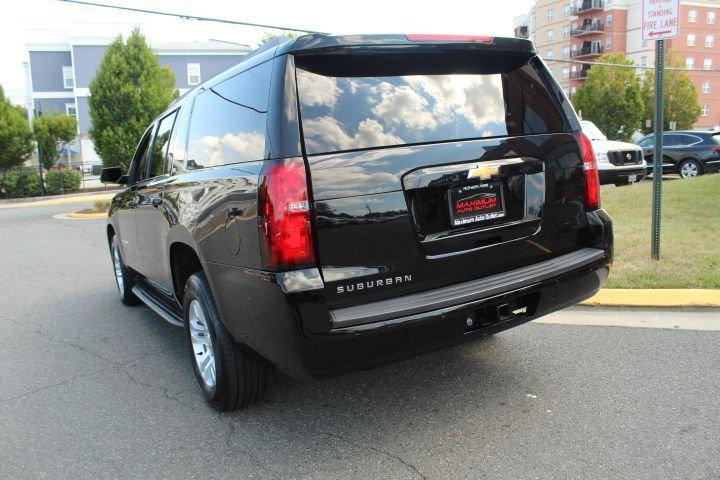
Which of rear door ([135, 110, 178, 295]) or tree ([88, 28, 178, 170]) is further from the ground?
tree ([88, 28, 178, 170])

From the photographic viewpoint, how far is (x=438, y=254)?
2.81 meters

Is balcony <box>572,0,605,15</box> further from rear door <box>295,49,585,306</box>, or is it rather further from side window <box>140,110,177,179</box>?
rear door <box>295,49,585,306</box>

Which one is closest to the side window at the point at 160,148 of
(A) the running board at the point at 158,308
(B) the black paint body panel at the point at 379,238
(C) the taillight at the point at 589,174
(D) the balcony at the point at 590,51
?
(A) the running board at the point at 158,308

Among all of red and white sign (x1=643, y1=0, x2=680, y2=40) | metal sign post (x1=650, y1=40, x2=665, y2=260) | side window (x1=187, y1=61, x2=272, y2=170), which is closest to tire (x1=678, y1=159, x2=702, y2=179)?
metal sign post (x1=650, y1=40, x2=665, y2=260)

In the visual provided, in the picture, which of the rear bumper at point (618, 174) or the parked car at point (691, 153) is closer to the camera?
the rear bumper at point (618, 174)

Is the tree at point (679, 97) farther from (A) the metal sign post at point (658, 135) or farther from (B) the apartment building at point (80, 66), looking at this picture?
(A) the metal sign post at point (658, 135)

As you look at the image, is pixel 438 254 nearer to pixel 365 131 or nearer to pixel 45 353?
pixel 365 131

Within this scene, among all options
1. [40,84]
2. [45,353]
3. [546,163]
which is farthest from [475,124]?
[40,84]

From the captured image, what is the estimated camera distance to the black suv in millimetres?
2578

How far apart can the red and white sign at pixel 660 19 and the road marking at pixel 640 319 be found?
8.53 ft

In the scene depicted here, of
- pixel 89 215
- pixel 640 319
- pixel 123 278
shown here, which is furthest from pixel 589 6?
pixel 123 278

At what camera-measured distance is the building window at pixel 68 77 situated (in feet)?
144

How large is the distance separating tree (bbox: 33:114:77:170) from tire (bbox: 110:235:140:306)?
22.8m

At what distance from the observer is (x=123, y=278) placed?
584 centimetres
